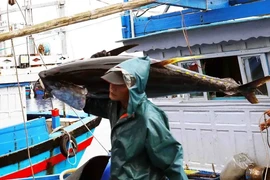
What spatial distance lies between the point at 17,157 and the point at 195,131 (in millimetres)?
4157

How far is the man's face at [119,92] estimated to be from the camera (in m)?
3.28

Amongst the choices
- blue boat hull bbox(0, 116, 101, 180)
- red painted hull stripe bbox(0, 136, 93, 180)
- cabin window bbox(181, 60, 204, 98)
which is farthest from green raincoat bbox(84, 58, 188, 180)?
red painted hull stripe bbox(0, 136, 93, 180)

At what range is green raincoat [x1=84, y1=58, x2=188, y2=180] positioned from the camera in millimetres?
3154

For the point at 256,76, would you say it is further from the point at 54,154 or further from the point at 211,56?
the point at 54,154

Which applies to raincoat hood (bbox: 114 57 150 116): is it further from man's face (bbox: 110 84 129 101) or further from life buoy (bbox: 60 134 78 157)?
life buoy (bbox: 60 134 78 157)

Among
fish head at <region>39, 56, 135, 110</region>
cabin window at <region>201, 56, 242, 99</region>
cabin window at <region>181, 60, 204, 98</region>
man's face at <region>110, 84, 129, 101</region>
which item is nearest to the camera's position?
man's face at <region>110, 84, 129, 101</region>

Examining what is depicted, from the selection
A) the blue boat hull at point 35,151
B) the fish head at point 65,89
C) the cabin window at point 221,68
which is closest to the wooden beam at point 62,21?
the fish head at point 65,89

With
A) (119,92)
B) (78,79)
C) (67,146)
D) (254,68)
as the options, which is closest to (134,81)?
(119,92)

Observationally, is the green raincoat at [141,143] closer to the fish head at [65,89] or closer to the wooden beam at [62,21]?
the fish head at [65,89]

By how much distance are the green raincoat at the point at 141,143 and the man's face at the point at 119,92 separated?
0.18m

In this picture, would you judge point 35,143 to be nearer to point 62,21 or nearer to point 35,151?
point 35,151

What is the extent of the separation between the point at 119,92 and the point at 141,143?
Answer: 0.47 metres

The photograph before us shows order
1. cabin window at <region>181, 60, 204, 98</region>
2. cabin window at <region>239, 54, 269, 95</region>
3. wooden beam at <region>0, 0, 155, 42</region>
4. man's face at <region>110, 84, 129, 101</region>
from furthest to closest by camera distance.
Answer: cabin window at <region>181, 60, 204, 98</region>
cabin window at <region>239, 54, 269, 95</region>
wooden beam at <region>0, 0, 155, 42</region>
man's face at <region>110, 84, 129, 101</region>

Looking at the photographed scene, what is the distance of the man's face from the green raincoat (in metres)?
0.18
